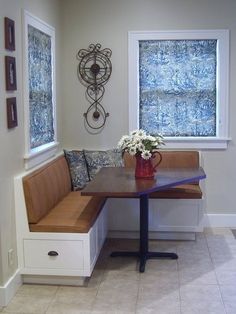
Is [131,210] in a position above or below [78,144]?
below

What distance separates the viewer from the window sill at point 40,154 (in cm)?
389

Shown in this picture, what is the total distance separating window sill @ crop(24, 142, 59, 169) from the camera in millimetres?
3893

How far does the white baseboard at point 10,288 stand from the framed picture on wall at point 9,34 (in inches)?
66.3

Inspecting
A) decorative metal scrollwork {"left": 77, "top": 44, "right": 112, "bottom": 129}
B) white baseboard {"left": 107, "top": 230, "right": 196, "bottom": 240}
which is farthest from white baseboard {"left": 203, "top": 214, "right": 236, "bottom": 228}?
decorative metal scrollwork {"left": 77, "top": 44, "right": 112, "bottom": 129}

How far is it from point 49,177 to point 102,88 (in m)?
1.42

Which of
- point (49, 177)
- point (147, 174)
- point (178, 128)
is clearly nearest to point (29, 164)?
point (49, 177)

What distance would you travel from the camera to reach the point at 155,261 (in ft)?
13.8

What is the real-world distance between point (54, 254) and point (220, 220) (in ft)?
7.37

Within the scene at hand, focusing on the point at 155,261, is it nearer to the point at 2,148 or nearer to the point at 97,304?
the point at 97,304

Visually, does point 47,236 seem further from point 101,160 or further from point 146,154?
point 101,160

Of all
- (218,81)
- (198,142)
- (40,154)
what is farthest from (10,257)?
(218,81)

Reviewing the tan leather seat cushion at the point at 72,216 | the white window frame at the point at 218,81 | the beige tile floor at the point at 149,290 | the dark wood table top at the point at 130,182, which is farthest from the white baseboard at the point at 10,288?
the white window frame at the point at 218,81

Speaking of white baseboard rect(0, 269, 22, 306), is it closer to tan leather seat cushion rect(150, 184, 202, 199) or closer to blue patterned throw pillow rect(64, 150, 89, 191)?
blue patterned throw pillow rect(64, 150, 89, 191)

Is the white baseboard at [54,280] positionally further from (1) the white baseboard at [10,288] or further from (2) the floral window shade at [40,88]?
(2) the floral window shade at [40,88]
